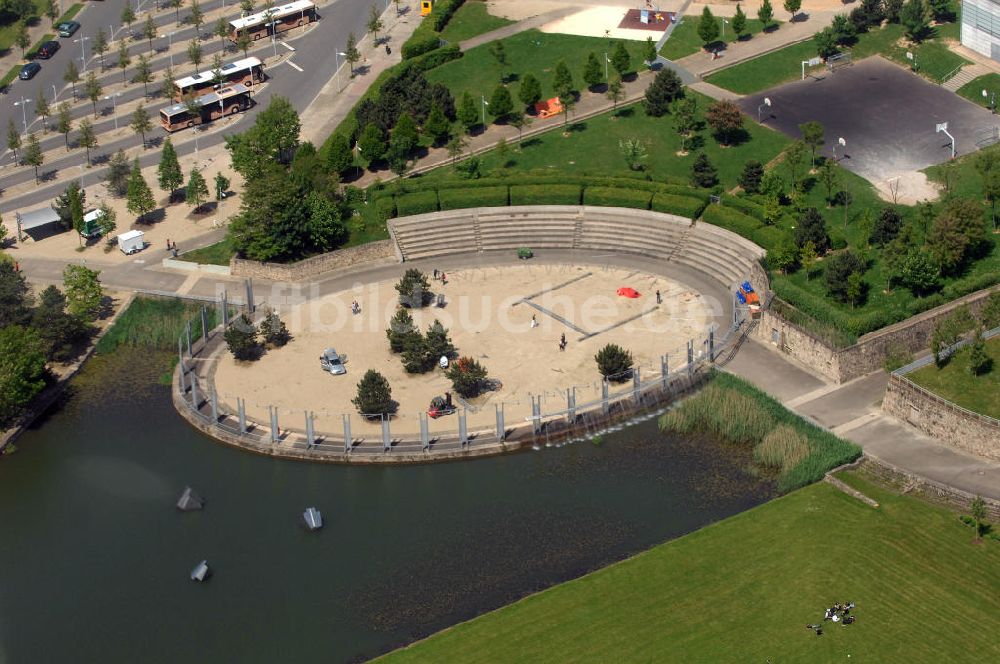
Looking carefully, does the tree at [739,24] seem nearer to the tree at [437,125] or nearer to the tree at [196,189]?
the tree at [437,125]

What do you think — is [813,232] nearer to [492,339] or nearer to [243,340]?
[492,339]

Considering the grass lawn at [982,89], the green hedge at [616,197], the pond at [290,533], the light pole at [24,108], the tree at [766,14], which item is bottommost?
the pond at [290,533]

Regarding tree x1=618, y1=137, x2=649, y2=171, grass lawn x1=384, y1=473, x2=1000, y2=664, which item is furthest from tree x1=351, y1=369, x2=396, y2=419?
tree x1=618, y1=137, x2=649, y2=171

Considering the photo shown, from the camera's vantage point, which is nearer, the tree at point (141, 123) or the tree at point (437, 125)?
the tree at point (437, 125)

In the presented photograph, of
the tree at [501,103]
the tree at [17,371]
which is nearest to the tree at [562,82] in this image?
the tree at [501,103]

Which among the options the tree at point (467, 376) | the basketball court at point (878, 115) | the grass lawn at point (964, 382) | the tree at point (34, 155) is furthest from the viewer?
the tree at point (34, 155)

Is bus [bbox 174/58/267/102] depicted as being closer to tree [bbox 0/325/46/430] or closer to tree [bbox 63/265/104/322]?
tree [bbox 63/265/104/322]
